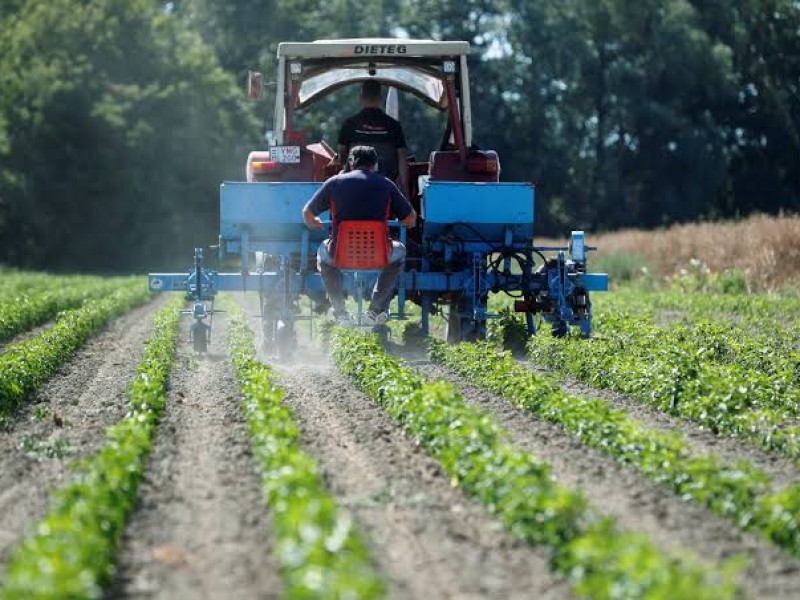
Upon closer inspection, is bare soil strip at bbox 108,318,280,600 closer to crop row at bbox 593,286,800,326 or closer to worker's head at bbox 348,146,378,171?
worker's head at bbox 348,146,378,171

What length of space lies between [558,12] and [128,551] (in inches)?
2247

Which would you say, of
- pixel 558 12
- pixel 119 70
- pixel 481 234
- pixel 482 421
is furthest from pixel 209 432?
pixel 558 12

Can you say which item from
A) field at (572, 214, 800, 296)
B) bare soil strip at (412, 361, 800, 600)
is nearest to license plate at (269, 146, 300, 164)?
bare soil strip at (412, 361, 800, 600)

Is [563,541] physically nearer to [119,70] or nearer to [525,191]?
[525,191]

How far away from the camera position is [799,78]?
198 feet

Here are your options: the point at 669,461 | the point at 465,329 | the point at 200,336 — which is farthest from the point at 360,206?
the point at 669,461

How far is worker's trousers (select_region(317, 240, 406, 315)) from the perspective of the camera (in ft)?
43.4

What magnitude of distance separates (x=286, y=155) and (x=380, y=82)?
64.2 inches

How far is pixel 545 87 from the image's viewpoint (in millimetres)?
59656

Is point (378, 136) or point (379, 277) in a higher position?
point (378, 136)

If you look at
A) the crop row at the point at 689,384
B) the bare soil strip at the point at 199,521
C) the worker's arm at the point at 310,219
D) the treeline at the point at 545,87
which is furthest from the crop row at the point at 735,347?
the treeline at the point at 545,87

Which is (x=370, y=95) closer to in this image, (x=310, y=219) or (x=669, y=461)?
(x=310, y=219)

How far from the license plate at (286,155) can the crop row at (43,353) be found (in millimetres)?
2928

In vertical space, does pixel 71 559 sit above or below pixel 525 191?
below
